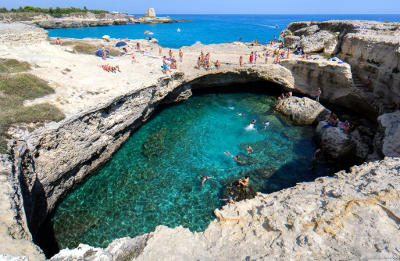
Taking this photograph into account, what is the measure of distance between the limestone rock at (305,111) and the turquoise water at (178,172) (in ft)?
3.40

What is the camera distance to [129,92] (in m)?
15.6

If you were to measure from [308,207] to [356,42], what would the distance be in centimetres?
2134

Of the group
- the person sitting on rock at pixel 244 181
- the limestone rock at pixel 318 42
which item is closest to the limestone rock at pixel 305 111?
the person sitting on rock at pixel 244 181

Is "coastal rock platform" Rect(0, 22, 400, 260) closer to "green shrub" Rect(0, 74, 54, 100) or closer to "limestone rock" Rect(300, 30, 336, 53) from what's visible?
"green shrub" Rect(0, 74, 54, 100)

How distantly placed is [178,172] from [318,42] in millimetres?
24883

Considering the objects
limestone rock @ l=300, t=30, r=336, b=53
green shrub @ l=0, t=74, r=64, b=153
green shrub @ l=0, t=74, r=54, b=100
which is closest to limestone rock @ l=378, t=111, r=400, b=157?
limestone rock @ l=300, t=30, r=336, b=53

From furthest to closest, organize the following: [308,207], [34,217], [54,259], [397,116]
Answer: [397,116], [34,217], [308,207], [54,259]

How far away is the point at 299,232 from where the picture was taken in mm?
6191

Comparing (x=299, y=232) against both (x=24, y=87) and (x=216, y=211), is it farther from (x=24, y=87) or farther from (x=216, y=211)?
(x=24, y=87)

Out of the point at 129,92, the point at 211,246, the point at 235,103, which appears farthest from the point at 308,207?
the point at 235,103

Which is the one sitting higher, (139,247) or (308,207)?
(308,207)

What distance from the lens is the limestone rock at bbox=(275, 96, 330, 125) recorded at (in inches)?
796

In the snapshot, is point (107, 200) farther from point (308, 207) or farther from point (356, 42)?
point (356, 42)

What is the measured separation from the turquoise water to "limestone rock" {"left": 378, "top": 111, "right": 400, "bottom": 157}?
3.87m
